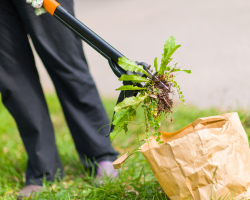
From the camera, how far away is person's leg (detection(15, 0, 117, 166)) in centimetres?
177

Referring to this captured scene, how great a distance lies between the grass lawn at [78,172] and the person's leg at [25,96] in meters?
0.13

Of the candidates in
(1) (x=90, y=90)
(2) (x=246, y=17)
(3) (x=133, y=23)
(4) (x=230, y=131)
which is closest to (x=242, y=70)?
(2) (x=246, y=17)

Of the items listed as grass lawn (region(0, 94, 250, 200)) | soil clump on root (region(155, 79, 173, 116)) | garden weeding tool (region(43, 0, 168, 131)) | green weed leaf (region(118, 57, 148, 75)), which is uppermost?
garden weeding tool (region(43, 0, 168, 131))

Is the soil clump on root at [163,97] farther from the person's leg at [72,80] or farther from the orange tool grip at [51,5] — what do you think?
the orange tool grip at [51,5]

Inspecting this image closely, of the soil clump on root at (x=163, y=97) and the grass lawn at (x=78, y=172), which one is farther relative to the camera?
the grass lawn at (x=78, y=172)

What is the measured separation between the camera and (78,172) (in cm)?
218

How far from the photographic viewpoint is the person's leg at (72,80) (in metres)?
1.77

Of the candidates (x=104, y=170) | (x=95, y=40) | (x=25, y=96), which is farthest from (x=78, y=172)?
(x=95, y=40)

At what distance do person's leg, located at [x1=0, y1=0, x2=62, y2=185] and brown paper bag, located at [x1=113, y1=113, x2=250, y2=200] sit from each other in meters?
0.85

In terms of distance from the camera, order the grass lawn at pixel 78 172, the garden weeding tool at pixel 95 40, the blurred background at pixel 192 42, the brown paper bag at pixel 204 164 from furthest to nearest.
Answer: the blurred background at pixel 192 42 → the grass lawn at pixel 78 172 → the garden weeding tool at pixel 95 40 → the brown paper bag at pixel 204 164

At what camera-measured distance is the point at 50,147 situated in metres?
2.07

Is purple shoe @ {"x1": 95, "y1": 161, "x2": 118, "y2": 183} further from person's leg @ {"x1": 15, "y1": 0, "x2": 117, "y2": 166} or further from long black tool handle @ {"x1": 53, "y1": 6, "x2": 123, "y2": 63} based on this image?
long black tool handle @ {"x1": 53, "y1": 6, "x2": 123, "y2": 63}

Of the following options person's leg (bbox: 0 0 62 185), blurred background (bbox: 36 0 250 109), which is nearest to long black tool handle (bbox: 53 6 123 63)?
person's leg (bbox: 0 0 62 185)

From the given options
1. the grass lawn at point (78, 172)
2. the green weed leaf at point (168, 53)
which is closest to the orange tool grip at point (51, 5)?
the green weed leaf at point (168, 53)
